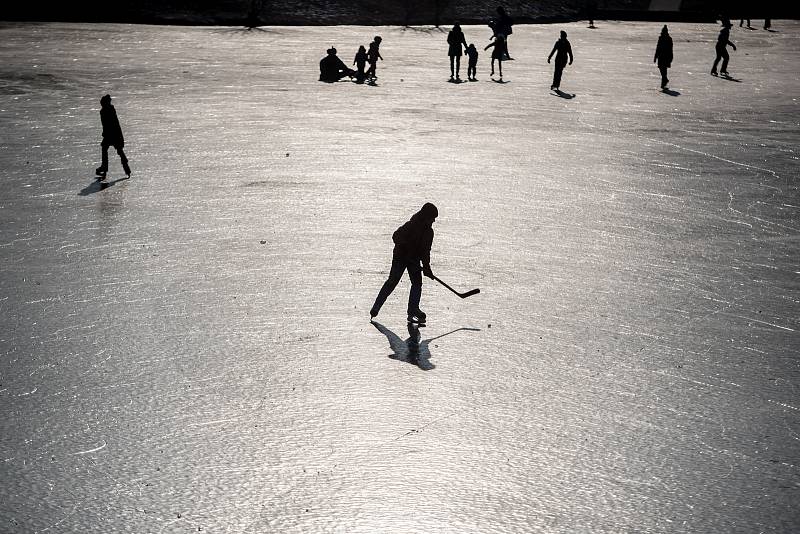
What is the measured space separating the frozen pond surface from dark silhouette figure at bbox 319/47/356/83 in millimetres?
4615

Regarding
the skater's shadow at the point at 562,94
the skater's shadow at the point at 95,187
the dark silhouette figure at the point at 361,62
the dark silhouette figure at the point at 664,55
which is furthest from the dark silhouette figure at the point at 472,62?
the skater's shadow at the point at 95,187

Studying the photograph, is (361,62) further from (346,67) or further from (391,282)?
(391,282)

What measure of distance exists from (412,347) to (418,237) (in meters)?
1.28

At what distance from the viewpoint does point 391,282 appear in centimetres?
1122

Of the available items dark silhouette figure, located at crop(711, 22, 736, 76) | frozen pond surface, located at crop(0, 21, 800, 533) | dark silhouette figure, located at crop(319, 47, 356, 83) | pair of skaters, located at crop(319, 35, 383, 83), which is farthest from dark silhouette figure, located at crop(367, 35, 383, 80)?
dark silhouette figure, located at crop(711, 22, 736, 76)

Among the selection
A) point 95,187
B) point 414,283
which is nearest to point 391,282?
point 414,283

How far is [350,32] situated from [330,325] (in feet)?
92.9

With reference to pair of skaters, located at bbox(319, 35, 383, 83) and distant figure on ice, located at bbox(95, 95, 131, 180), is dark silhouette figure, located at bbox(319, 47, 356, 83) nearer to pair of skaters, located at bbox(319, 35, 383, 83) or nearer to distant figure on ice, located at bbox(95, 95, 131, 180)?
pair of skaters, located at bbox(319, 35, 383, 83)

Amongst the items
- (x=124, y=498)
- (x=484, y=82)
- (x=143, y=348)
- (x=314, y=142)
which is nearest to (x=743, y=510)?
(x=124, y=498)

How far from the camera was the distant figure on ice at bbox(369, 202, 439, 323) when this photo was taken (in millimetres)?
10977

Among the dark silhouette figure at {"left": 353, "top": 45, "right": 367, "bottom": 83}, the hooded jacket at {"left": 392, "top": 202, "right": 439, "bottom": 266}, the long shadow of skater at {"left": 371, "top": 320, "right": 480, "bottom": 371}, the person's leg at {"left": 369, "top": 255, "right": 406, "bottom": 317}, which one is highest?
the dark silhouette figure at {"left": 353, "top": 45, "right": 367, "bottom": 83}

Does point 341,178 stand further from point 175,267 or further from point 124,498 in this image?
point 124,498

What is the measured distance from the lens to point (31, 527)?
7.04 m

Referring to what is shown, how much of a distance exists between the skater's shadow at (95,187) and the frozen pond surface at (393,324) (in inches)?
6.5
